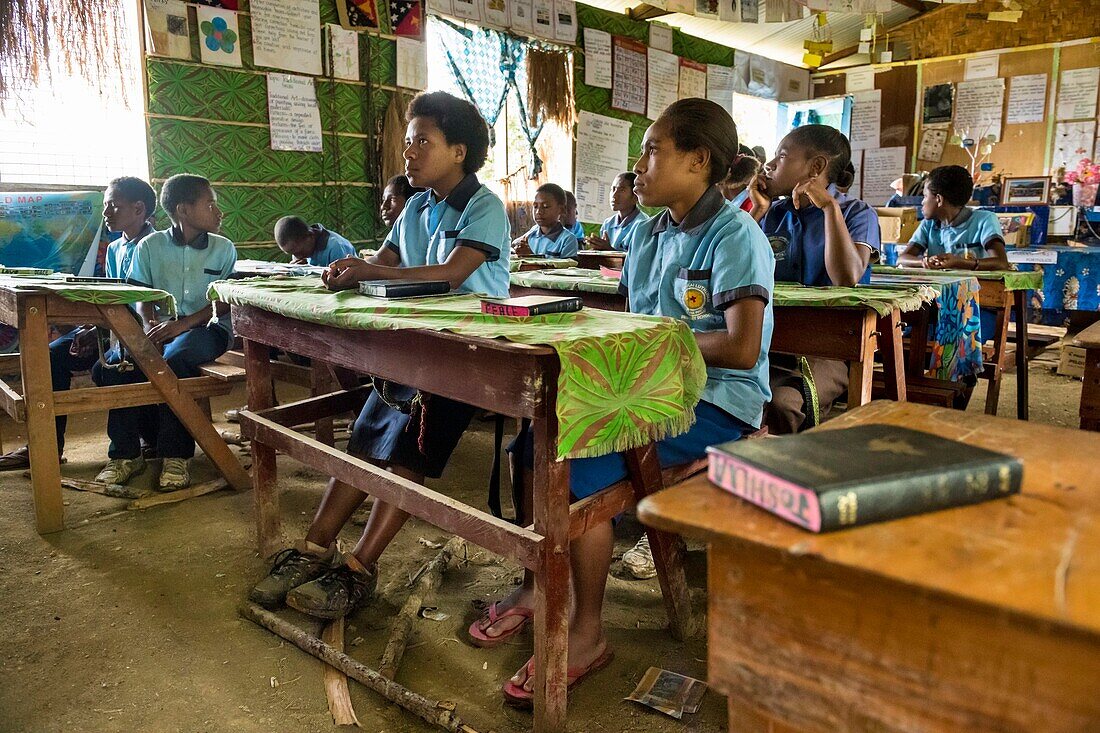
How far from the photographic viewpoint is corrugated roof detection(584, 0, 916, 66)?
8.42 meters

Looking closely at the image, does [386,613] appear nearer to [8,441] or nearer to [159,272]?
[159,272]

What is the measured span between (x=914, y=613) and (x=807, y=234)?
90.8 inches

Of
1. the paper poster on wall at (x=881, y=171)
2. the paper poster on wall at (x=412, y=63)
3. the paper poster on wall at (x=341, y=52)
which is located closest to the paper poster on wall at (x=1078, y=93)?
the paper poster on wall at (x=881, y=171)

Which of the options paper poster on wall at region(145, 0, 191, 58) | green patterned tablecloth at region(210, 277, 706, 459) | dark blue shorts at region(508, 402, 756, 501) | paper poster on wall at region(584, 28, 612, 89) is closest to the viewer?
green patterned tablecloth at region(210, 277, 706, 459)

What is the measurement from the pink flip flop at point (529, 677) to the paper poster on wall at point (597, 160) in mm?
6377

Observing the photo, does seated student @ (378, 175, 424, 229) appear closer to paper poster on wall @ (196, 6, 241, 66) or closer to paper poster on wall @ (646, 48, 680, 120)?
paper poster on wall @ (196, 6, 241, 66)

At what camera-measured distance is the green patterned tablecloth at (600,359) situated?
1.34 meters

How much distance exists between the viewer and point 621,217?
5.75 m

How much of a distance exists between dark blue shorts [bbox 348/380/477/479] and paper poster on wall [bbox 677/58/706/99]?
7.23 meters

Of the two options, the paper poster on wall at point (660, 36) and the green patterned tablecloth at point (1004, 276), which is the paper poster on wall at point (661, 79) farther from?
the green patterned tablecloth at point (1004, 276)

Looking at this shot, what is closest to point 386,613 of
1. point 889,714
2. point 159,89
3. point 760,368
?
point 760,368

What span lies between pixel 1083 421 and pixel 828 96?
8.41m

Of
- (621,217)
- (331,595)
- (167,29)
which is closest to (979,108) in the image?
(621,217)

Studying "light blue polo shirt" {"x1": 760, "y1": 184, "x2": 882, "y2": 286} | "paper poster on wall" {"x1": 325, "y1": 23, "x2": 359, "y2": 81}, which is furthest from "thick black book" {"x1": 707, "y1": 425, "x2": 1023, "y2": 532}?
"paper poster on wall" {"x1": 325, "y1": 23, "x2": 359, "y2": 81}
